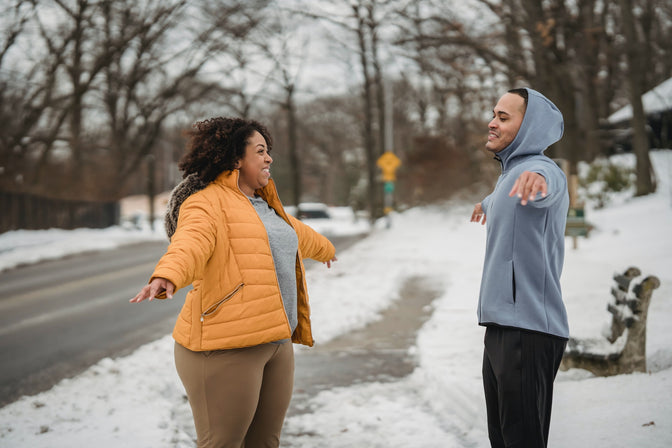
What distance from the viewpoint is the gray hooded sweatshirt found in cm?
264

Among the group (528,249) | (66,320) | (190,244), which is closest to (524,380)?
(528,249)

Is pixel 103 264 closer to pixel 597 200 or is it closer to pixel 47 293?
pixel 47 293

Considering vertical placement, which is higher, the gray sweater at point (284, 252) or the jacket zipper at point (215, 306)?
the gray sweater at point (284, 252)

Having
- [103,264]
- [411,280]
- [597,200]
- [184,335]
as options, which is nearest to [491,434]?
[184,335]

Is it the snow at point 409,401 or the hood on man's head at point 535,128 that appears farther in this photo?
the snow at point 409,401

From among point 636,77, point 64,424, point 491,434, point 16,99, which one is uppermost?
point 16,99

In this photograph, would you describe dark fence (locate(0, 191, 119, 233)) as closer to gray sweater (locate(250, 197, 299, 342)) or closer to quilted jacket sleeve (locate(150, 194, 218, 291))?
gray sweater (locate(250, 197, 299, 342))

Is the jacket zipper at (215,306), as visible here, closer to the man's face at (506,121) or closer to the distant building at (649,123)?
the man's face at (506,121)

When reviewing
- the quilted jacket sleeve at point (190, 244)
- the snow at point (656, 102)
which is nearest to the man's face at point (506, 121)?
the quilted jacket sleeve at point (190, 244)

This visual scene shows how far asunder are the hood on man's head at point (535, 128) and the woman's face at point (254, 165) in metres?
1.13

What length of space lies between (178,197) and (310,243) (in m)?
0.77

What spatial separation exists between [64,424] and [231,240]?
2885 millimetres

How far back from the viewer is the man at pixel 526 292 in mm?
2645

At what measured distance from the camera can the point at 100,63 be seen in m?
28.0
